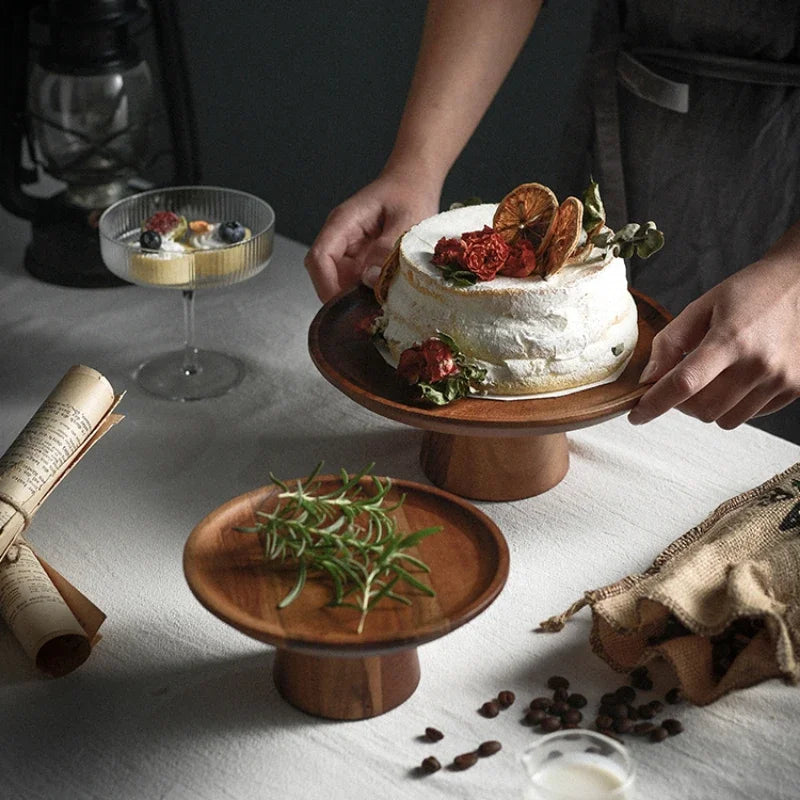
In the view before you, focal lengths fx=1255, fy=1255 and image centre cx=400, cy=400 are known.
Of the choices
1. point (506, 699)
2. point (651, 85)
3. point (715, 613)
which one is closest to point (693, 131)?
point (651, 85)

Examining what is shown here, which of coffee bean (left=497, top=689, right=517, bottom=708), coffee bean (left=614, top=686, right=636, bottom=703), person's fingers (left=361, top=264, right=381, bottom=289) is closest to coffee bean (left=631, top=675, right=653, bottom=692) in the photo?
coffee bean (left=614, top=686, right=636, bottom=703)

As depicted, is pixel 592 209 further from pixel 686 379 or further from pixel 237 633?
pixel 237 633

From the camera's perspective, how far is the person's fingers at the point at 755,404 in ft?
4.57

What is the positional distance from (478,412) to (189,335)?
59 centimetres

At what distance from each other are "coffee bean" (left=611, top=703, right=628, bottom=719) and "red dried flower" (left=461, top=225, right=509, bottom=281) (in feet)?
1.60

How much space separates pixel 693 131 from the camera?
183cm

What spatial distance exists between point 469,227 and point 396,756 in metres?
0.65

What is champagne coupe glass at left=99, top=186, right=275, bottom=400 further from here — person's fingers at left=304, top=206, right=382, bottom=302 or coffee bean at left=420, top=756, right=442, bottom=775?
coffee bean at left=420, top=756, right=442, bottom=775

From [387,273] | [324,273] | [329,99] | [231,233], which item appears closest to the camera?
→ [387,273]

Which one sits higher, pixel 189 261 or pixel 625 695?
pixel 189 261

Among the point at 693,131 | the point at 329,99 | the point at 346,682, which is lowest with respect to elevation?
the point at 329,99

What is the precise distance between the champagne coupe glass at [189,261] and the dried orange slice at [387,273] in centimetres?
29

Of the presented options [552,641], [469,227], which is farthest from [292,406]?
[552,641]

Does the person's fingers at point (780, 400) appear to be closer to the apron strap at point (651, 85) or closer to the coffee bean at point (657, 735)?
the coffee bean at point (657, 735)
